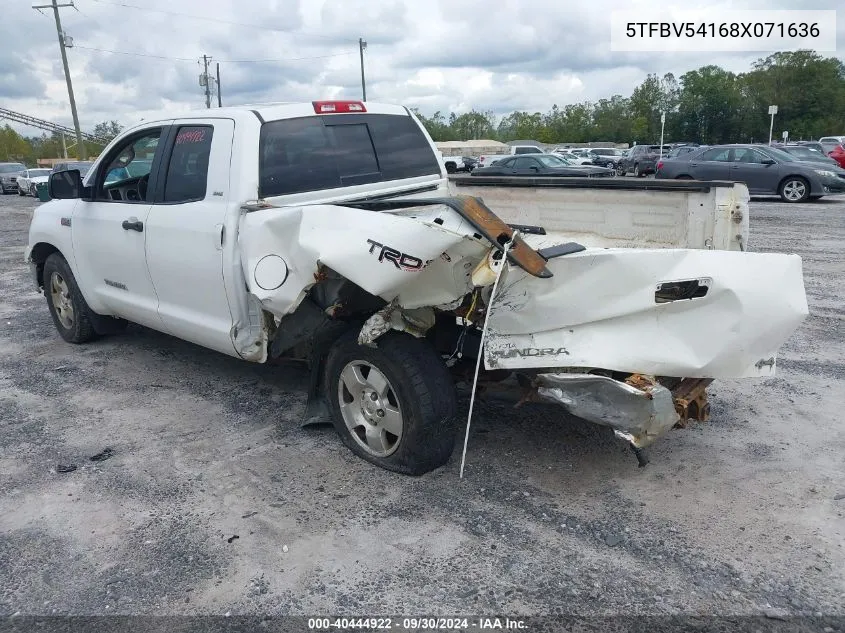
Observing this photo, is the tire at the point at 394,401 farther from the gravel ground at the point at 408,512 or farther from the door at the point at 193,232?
the door at the point at 193,232

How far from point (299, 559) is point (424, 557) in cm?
57

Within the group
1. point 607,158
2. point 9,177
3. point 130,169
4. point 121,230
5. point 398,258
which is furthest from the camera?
point 607,158

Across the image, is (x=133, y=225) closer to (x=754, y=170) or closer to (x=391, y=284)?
(x=391, y=284)

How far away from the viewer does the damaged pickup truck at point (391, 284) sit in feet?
10.5

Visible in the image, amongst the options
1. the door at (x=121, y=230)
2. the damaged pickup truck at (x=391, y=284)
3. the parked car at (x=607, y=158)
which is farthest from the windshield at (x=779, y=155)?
the parked car at (x=607, y=158)

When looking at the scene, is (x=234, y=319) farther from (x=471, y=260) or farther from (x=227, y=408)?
(x=471, y=260)

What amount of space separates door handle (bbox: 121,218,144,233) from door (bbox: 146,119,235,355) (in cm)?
10

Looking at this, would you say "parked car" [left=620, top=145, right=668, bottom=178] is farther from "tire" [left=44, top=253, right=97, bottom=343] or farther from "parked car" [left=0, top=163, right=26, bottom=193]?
"tire" [left=44, top=253, right=97, bottom=343]

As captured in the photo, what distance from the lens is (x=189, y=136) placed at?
4.81 metres

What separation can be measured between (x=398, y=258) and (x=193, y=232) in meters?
1.85

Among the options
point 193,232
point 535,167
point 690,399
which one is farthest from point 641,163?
point 690,399

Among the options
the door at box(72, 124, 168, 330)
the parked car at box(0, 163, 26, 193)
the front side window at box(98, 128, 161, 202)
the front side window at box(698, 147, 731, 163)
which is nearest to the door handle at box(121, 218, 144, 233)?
the door at box(72, 124, 168, 330)

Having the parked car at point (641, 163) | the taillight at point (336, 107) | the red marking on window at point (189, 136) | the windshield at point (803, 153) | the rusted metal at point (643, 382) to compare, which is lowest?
the parked car at point (641, 163)

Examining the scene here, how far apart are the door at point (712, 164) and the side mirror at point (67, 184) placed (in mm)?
16612
